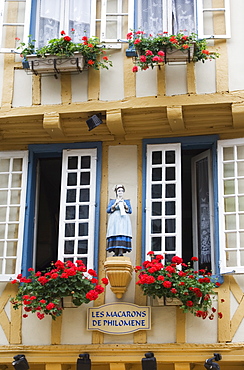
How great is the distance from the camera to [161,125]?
388 inches

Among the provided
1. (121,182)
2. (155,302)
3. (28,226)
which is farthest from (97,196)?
(155,302)

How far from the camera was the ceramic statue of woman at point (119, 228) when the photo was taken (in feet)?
30.2

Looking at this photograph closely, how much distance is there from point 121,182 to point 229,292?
6.44ft

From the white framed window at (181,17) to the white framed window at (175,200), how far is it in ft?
4.69

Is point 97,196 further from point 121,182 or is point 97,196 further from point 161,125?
point 161,125

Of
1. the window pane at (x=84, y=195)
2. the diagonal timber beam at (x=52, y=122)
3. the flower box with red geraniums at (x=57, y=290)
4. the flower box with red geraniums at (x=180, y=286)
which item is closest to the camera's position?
the flower box with red geraniums at (x=180, y=286)

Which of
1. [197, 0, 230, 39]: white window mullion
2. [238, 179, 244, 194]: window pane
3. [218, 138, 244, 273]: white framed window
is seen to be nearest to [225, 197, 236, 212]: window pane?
[218, 138, 244, 273]: white framed window

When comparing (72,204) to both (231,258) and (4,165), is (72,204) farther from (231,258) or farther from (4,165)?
(231,258)

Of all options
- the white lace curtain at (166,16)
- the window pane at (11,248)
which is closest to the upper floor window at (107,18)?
the white lace curtain at (166,16)

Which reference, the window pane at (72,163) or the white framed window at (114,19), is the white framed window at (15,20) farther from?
the window pane at (72,163)

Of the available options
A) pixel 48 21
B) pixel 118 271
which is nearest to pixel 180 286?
pixel 118 271

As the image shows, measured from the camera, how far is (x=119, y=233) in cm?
920

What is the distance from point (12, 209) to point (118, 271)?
1760 mm

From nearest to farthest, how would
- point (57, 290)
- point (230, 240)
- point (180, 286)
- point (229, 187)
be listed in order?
point (180, 286), point (57, 290), point (230, 240), point (229, 187)
